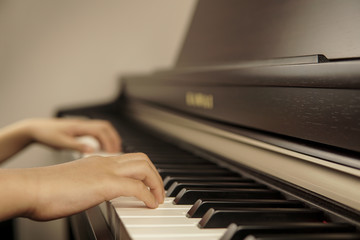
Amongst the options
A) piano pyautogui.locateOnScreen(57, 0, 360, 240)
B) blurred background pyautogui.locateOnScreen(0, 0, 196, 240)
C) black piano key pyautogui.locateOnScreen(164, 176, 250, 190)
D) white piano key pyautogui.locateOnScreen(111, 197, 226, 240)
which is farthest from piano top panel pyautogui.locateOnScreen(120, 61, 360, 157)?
blurred background pyautogui.locateOnScreen(0, 0, 196, 240)

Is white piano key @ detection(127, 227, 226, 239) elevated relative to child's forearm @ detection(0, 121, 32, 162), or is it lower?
lower

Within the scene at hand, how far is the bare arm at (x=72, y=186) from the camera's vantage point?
0.74 metres

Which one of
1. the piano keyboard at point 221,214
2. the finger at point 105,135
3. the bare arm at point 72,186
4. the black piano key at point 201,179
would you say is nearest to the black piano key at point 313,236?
the piano keyboard at point 221,214

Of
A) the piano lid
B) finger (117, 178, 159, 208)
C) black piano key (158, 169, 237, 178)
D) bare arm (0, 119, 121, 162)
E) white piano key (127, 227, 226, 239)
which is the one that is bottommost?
white piano key (127, 227, 226, 239)

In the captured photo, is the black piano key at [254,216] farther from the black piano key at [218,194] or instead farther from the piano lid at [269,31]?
the piano lid at [269,31]

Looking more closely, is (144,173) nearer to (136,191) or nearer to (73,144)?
(136,191)

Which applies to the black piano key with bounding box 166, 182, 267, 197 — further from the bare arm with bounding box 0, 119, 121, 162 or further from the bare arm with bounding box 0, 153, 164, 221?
the bare arm with bounding box 0, 119, 121, 162

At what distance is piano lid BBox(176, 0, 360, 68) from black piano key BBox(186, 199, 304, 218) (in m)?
0.28

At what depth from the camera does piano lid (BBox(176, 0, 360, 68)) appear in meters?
0.90

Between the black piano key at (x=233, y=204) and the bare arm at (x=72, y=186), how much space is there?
8cm

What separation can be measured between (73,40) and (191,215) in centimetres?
261

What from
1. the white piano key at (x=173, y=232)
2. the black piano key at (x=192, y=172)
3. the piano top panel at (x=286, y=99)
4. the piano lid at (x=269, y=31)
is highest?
the piano lid at (x=269, y=31)

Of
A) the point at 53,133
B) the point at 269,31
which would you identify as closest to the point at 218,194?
the point at 269,31

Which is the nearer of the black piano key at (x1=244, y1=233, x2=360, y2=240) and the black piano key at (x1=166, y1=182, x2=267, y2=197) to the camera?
the black piano key at (x1=244, y1=233, x2=360, y2=240)
